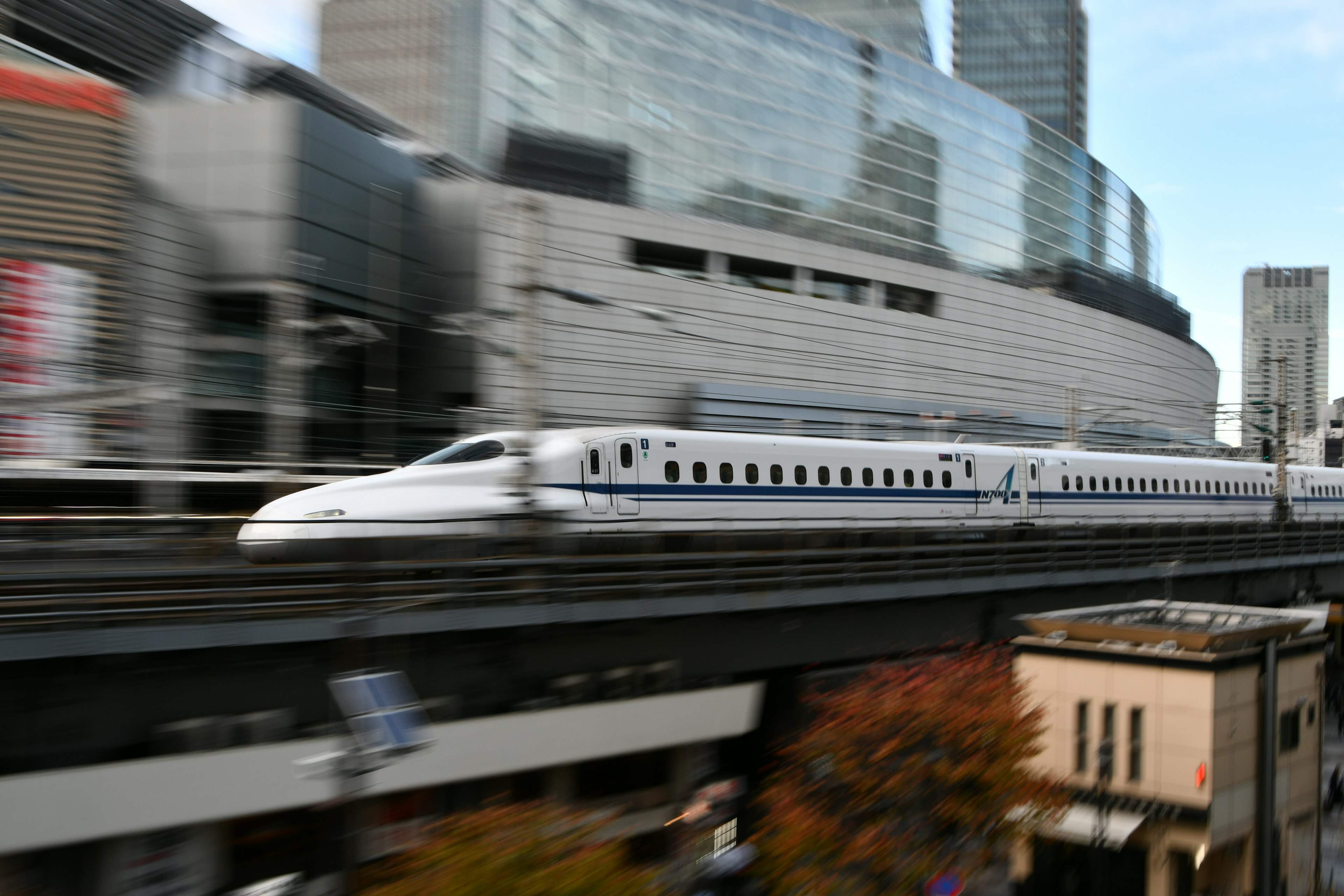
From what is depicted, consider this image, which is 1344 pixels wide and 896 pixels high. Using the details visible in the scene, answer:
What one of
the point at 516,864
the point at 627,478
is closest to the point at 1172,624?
the point at 627,478

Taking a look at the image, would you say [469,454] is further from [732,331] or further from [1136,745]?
[732,331]

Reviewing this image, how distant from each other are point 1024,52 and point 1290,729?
15126 centimetres

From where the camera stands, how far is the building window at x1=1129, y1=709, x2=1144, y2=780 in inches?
609

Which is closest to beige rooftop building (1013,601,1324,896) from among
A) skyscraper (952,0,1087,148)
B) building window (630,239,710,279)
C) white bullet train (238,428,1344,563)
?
white bullet train (238,428,1344,563)

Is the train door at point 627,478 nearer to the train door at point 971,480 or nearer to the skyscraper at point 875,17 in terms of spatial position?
the train door at point 971,480

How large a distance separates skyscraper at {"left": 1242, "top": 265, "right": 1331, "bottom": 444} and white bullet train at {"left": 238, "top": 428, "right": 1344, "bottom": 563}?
12314cm

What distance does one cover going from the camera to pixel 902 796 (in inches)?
470

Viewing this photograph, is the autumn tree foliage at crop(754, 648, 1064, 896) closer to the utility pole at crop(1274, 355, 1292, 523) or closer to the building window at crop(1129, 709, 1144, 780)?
the building window at crop(1129, 709, 1144, 780)

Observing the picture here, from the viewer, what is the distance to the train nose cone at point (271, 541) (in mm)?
13000

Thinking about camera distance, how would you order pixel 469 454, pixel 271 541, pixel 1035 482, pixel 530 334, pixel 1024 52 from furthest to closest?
1. pixel 1024 52
2. pixel 1035 482
3. pixel 469 454
4. pixel 271 541
5. pixel 530 334

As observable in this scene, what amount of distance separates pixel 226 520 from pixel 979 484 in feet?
57.8

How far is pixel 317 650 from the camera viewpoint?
34.2 ft

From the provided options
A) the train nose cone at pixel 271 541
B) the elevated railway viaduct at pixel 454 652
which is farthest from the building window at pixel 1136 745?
the train nose cone at pixel 271 541

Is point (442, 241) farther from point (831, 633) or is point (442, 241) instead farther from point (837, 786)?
point (837, 786)
